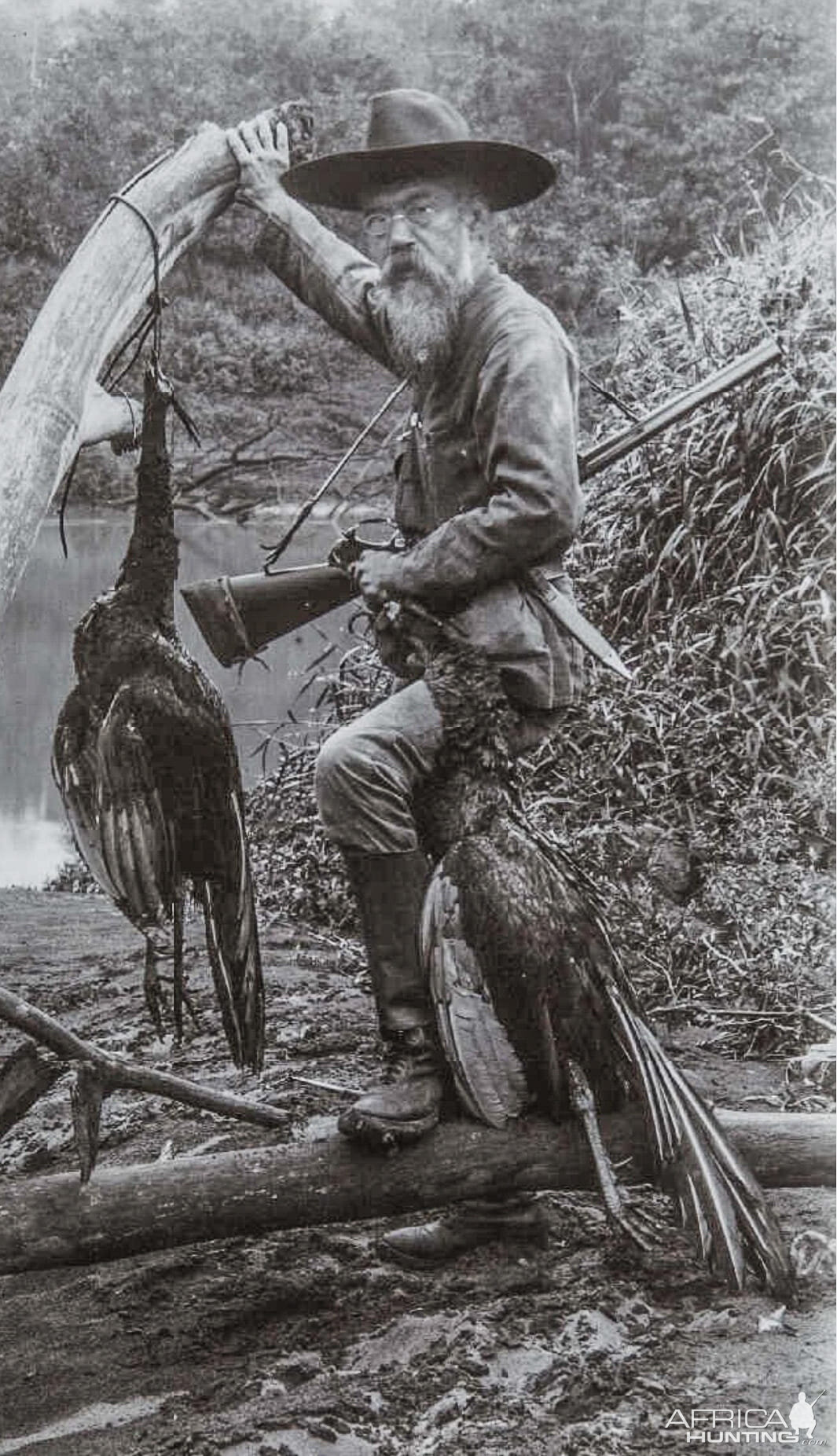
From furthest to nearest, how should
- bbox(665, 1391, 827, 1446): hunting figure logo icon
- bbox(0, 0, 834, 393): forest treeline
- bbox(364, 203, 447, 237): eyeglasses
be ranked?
bbox(0, 0, 834, 393): forest treeline → bbox(364, 203, 447, 237): eyeglasses → bbox(665, 1391, 827, 1446): hunting figure logo icon

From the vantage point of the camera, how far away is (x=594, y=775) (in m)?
4.16

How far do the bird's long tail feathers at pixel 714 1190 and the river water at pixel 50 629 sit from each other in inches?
46.8

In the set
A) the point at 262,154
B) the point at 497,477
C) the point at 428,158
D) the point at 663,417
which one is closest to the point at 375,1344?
the point at 497,477

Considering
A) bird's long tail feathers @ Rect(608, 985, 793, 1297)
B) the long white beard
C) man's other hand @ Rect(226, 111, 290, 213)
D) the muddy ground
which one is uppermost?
man's other hand @ Rect(226, 111, 290, 213)

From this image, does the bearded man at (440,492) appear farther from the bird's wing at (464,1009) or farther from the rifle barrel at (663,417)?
the rifle barrel at (663,417)

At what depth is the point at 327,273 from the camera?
2619mm

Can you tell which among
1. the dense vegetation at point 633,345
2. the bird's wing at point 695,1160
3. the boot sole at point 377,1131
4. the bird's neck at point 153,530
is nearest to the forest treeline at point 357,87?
the dense vegetation at point 633,345

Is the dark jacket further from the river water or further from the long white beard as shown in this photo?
the river water

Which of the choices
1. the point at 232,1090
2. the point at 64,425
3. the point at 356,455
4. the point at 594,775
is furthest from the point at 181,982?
the point at 594,775

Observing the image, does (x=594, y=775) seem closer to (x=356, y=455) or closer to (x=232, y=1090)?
(x=356, y=455)

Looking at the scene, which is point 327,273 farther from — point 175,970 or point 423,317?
point 175,970

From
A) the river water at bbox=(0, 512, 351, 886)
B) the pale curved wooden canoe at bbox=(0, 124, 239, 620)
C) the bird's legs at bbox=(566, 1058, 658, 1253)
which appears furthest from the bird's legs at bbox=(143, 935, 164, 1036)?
the bird's legs at bbox=(566, 1058, 658, 1253)

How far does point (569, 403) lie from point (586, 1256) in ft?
4.69

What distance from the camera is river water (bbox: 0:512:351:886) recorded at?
2854 mm
